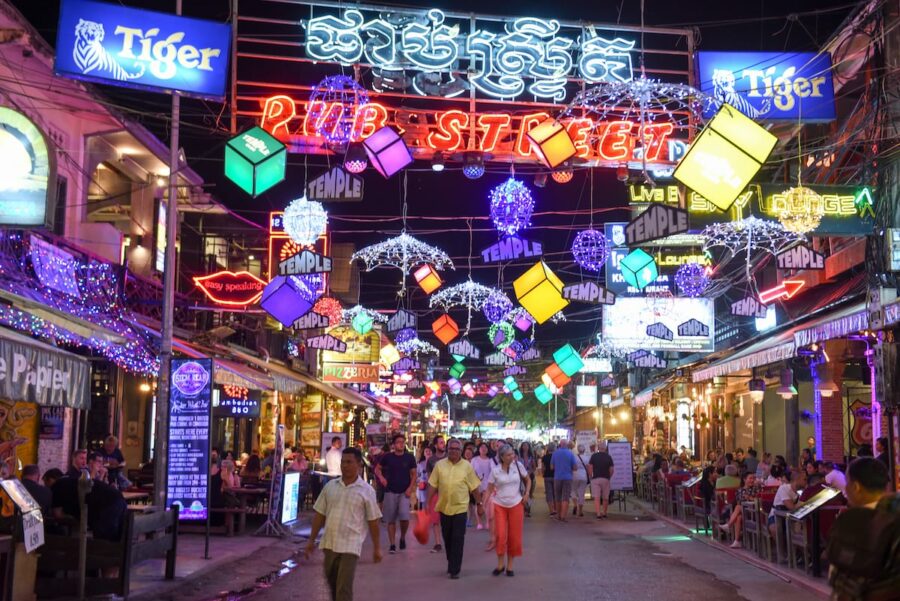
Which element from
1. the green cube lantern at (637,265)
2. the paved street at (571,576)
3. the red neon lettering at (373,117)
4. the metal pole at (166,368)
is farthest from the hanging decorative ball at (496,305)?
the metal pole at (166,368)

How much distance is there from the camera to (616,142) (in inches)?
765

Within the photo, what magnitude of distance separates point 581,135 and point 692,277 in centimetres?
876

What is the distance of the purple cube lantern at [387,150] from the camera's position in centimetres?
1394

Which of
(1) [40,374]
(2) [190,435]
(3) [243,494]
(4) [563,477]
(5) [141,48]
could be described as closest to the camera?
(1) [40,374]

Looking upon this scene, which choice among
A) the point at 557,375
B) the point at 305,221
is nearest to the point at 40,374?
the point at 305,221

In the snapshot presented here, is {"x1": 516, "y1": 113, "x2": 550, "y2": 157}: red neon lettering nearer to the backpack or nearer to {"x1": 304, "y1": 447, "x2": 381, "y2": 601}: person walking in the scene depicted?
{"x1": 304, "y1": 447, "x2": 381, "y2": 601}: person walking

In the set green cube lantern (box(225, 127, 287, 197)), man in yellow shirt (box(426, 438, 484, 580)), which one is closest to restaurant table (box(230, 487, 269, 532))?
man in yellow shirt (box(426, 438, 484, 580))

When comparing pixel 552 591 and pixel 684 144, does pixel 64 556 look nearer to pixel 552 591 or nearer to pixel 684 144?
pixel 552 591

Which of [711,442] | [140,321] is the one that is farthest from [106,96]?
[711,442]

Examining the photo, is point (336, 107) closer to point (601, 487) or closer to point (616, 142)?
point (616, 142)

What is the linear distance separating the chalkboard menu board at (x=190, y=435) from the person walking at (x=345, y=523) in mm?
7032

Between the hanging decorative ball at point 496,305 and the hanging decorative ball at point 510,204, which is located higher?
the hanging decorative ball at point 510,204

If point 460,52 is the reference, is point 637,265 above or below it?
below

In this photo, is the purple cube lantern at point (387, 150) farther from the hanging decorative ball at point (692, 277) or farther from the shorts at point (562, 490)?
the hanging decorative ball at point (692, 277)
